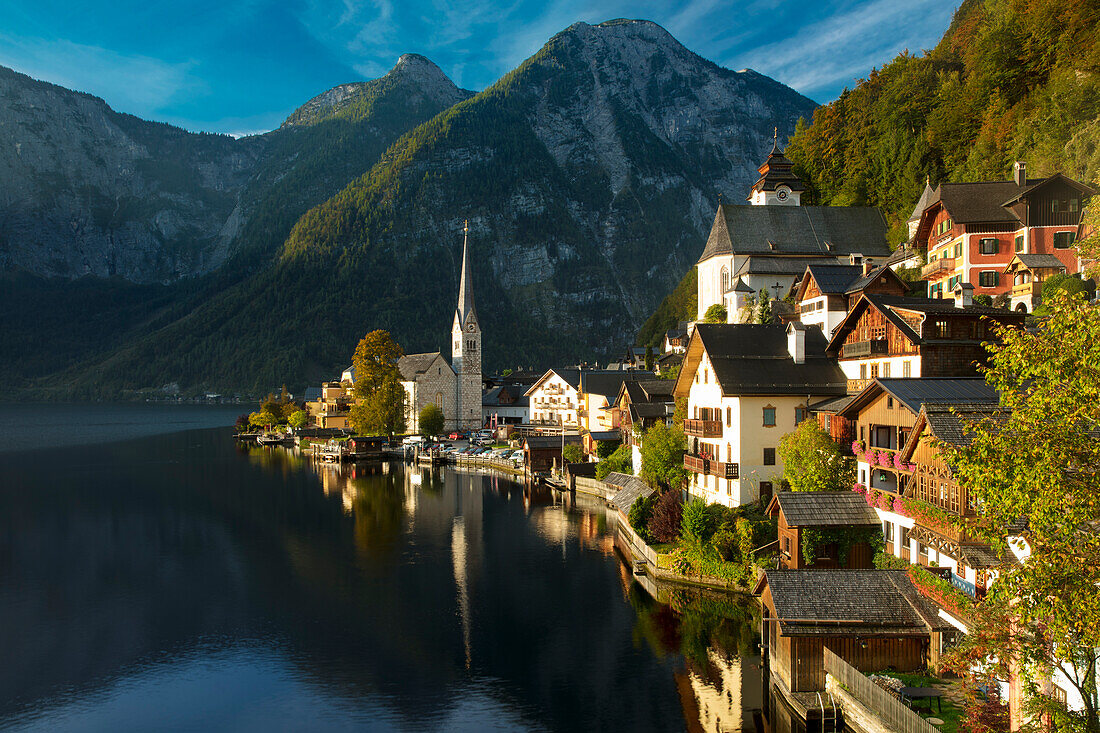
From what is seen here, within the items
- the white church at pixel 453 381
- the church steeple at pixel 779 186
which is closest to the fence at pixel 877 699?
the church steeple at pixel 779 186

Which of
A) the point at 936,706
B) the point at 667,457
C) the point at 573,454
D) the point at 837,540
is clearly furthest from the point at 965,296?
the point at 573,454

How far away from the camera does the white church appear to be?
117 m

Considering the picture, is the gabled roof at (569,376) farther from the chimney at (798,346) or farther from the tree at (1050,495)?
the tree at (1050,495)

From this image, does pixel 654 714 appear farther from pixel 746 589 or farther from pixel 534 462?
pixel 534 462

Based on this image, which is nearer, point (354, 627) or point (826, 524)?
point (826, 524)

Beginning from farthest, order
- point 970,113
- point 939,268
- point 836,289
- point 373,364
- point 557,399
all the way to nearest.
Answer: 1. point 373,364
2. point 557,399
3. point 970,113
4. point 939,268
5. point 836,289

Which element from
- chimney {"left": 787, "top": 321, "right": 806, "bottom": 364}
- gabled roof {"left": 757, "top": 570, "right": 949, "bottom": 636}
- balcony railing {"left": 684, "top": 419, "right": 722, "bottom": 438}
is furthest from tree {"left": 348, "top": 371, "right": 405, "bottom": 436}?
gabled roof {"left": 757, "top": 570, "right": 949, "bottom": 636}

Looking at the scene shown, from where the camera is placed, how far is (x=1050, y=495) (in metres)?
11.5

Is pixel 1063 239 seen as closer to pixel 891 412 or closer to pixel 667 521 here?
pixel 891 412

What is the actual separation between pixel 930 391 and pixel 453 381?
326 ft

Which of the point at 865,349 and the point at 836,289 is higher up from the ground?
the point at 836,289

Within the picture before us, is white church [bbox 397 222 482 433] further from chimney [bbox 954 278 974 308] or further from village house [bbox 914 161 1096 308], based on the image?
chimney [bbox 954 278 974 308]

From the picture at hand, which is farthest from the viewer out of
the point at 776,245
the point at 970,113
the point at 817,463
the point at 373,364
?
the point at 373,364

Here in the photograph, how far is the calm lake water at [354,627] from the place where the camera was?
24.2 meters
